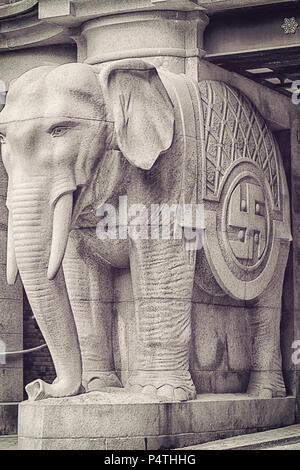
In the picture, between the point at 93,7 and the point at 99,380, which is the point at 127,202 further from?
the point at 93,7

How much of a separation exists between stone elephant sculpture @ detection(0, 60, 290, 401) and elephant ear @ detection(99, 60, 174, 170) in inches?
0.4

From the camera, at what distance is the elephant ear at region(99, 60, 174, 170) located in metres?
12.6

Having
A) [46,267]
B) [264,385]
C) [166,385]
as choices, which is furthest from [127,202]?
[264,385]

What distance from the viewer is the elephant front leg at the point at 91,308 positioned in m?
13.3

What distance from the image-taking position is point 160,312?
12.8m

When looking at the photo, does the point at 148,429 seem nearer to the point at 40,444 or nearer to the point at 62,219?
the point at 40,444

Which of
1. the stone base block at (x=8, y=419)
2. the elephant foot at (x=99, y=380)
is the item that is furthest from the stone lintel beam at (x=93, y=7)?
→ the stone base block at (x=8, y=419)

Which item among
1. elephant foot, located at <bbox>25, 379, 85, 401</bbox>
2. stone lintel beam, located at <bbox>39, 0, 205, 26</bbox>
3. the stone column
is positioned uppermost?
stone lintel beam, located at <bbox>39, 0, 205, 26</bbox>

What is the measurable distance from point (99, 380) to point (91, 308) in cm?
65

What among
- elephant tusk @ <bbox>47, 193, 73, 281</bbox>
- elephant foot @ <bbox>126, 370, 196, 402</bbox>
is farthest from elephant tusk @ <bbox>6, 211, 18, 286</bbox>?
elephant foot @ <bbox>126, 370, 196, 402</bbox>

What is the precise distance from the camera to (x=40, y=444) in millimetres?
12055

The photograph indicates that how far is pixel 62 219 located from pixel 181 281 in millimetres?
1333

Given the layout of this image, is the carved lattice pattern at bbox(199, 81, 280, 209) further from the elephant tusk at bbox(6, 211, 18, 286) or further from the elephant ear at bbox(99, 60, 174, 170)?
the elephant tusk at bbox(6, 211, 18, 286)

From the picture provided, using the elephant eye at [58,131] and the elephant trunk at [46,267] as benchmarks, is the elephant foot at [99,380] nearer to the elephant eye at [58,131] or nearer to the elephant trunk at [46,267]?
the elephant trunk at [46,267]
